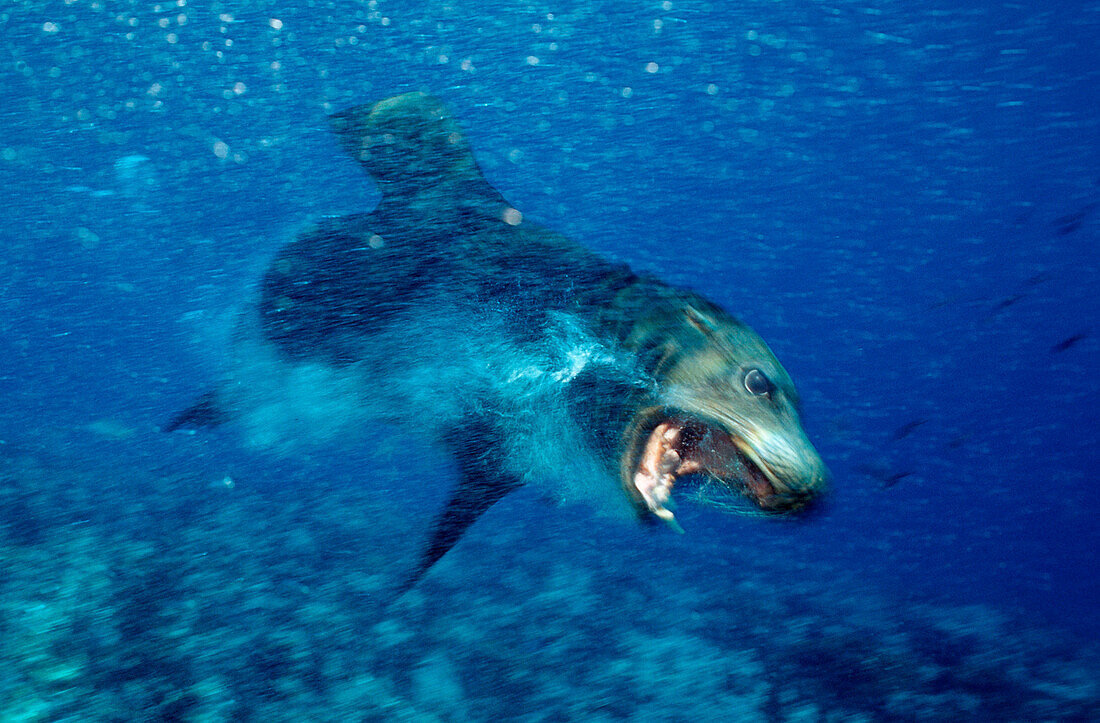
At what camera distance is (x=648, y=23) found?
26.3 m

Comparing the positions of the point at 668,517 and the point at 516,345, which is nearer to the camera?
the point at 668,517

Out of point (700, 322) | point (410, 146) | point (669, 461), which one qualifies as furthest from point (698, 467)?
point (410, 146)

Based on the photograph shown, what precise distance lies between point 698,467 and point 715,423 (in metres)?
0.15

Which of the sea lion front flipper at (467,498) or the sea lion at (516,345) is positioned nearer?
the sea lion at (516,345)

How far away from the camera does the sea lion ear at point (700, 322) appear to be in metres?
2.21

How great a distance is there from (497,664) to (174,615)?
1855mm

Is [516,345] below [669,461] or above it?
below

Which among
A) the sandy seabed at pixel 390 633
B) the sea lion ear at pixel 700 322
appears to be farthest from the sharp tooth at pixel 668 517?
the sandy seabed at pixel 390 633

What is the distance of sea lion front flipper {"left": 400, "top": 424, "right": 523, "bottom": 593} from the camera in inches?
97.3

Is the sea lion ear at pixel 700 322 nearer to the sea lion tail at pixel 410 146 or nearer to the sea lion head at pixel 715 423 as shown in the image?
the sea lion head at pixel 715 423

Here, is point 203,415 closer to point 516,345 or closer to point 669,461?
point 516,345

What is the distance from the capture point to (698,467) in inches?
79.4

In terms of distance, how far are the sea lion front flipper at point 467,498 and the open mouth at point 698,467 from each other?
0.75 metres

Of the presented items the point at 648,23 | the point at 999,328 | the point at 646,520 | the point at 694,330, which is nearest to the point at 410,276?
the point at 694,330
